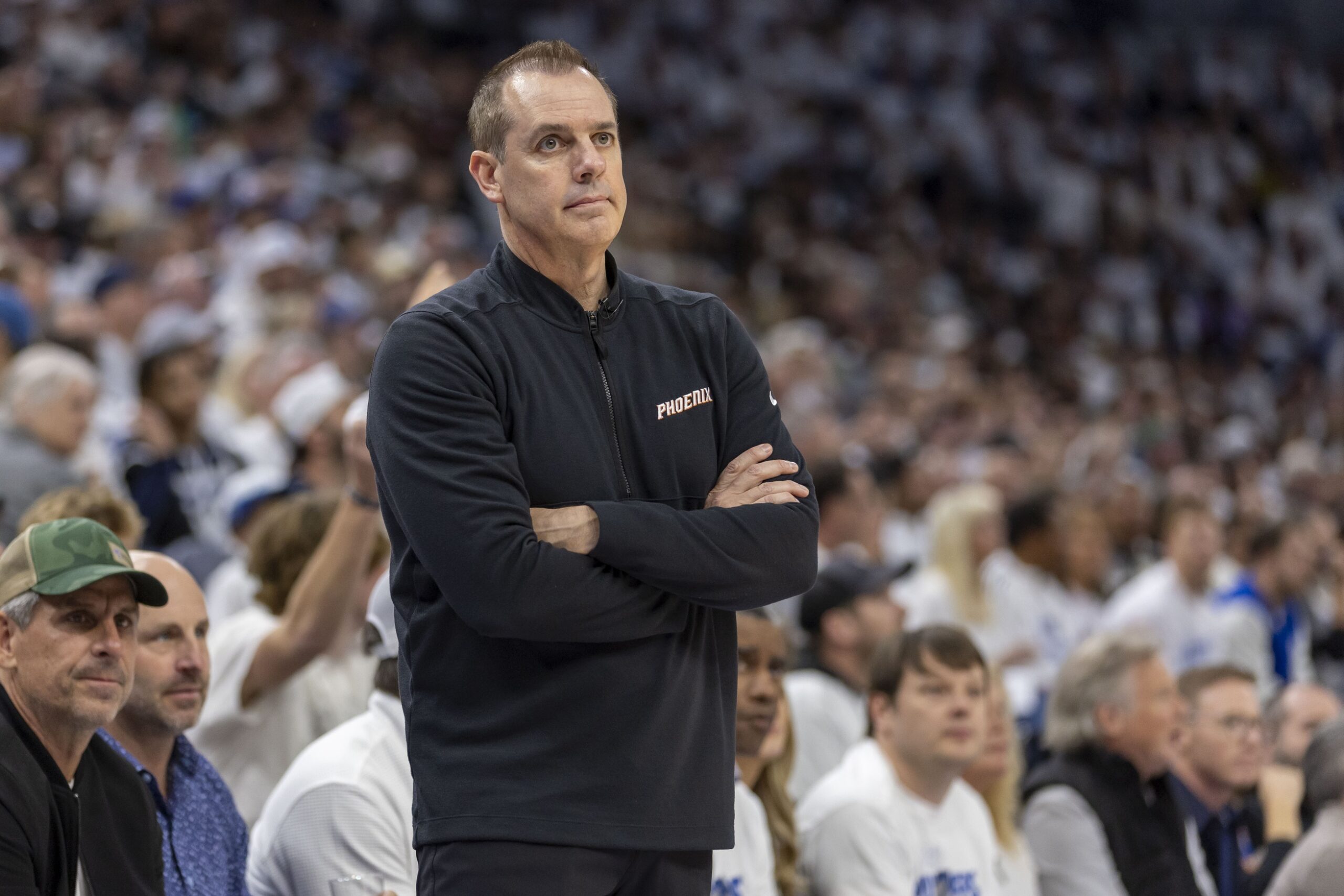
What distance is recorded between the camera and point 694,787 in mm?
2094

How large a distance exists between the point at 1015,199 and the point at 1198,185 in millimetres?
2094

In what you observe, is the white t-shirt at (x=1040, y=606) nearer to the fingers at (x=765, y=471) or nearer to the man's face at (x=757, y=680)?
the man's face at (x=757, y=680)

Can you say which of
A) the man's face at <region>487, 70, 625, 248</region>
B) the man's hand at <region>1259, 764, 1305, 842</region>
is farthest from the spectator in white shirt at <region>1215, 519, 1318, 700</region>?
the man's face at <region>487, 70, 625, 248</region>

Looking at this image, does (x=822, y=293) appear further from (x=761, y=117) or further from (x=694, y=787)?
(x=694, y=787)

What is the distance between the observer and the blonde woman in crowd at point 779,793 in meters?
4.09

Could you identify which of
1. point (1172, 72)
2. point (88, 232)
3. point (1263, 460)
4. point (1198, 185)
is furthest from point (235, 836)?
point (1172, 72)

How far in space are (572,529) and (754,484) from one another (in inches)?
11.3

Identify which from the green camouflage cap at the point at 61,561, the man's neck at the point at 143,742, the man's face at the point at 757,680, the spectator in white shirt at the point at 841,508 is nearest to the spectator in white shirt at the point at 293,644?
the man's neck at the point at 143,742

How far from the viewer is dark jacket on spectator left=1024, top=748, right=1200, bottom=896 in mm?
4438

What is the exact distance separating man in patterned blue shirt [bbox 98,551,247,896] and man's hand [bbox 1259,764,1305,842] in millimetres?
3395

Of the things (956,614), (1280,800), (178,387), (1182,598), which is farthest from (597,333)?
(1182,598)

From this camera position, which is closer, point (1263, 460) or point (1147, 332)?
point (1263, 460)

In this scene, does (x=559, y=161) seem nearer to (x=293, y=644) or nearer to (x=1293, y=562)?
(x=293, y=644)

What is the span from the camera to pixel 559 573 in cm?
203
